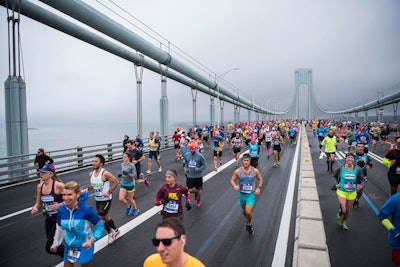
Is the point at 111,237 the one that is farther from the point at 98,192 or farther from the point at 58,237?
the point at 58,237

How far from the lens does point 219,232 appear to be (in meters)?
5.59

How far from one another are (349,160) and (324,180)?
5.16 metres

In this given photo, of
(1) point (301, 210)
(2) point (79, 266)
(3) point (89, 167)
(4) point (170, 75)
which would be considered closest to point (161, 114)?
(4) point (170, 75)

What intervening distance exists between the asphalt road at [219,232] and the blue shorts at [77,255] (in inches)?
48.5

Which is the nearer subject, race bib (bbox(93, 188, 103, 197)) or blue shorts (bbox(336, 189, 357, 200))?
race bib (bbox(93, 188, 103, 197))

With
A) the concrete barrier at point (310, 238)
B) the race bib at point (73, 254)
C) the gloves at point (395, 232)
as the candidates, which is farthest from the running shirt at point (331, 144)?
the race bib at point (73, 254)

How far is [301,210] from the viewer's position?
6086mm

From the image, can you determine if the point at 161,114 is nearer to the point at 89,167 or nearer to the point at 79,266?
the point at 89,167

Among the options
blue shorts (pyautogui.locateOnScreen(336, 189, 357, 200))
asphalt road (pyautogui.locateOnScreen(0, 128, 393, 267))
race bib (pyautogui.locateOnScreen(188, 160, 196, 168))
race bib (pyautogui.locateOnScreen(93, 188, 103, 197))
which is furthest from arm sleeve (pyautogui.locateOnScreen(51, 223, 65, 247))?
blue shorts (pyautogui.locateOnScreen(336, 189, 357, 200))

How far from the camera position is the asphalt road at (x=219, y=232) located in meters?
4.52

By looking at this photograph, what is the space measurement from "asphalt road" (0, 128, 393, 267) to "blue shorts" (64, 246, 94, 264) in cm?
123

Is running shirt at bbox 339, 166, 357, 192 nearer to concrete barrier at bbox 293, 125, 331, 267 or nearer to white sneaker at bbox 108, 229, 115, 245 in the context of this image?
concrete barrier at bbox 293, 125, 331, 267

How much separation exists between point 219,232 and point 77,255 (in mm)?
3212

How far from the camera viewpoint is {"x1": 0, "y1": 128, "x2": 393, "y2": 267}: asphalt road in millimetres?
4520
